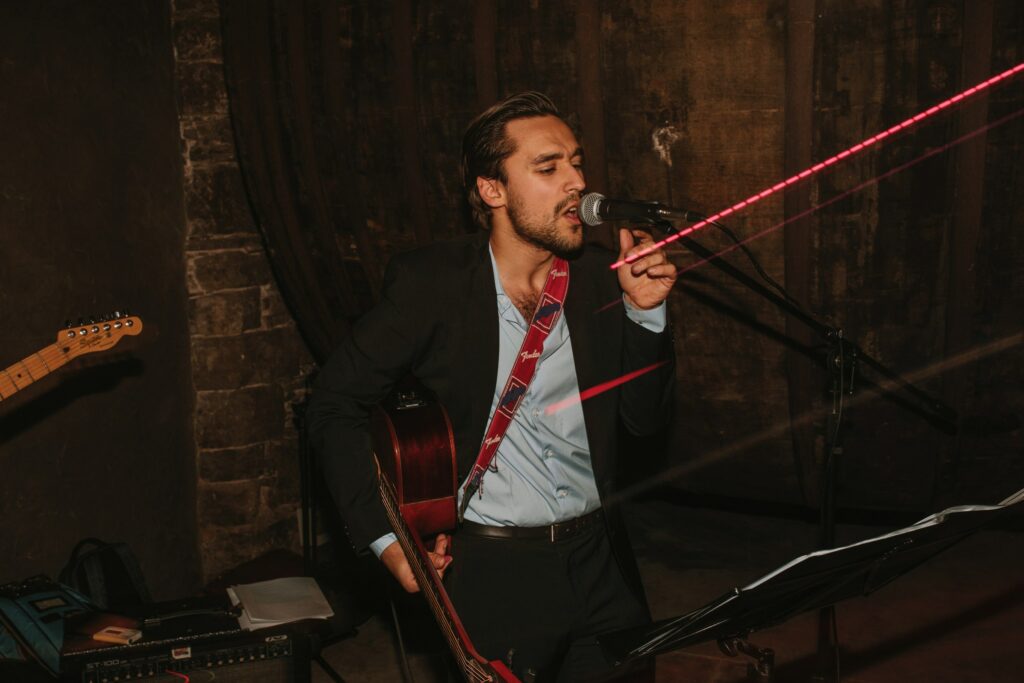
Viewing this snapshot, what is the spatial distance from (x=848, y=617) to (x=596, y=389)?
1.94 metres

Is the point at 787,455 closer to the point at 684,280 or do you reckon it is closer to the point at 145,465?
the point at 684,280

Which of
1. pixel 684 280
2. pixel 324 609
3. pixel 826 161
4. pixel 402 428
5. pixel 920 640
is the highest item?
pixel 826 161

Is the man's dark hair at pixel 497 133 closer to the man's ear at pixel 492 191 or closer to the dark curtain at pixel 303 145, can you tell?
the man's ear at pixel 492 191

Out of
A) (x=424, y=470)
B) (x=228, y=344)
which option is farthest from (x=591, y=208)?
(x=228, y=344)

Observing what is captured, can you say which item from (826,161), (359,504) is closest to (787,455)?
(826,161)

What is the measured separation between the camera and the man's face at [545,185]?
2541mm

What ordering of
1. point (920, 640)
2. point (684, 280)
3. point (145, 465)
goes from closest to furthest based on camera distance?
point (684, 280) < point (920, 640) < point (145, 465)

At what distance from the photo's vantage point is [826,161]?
268cm

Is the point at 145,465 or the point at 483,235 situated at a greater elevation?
the point at 483,235

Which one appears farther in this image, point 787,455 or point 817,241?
point 787,455

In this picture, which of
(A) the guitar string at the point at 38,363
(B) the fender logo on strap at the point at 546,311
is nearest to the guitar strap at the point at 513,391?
(B) the fender logo on strap at the point at 546,311

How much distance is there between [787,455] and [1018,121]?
1161 mm

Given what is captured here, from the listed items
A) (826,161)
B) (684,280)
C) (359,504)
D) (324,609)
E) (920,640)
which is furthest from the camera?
(920,640)

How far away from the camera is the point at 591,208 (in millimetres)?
2365
